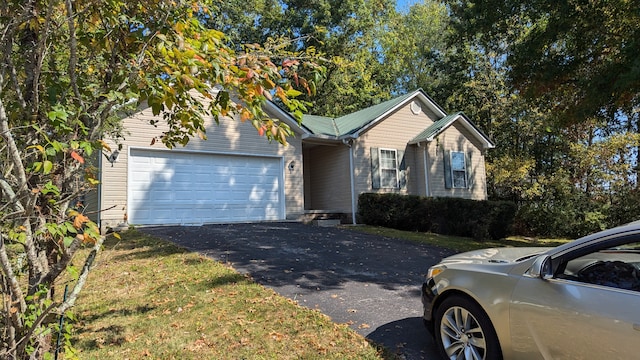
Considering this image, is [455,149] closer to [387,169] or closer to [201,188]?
[387,169]

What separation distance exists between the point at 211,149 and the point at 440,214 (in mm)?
8137

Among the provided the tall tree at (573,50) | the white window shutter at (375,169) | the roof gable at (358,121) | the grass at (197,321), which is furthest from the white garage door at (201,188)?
the tall tree at (573,50)

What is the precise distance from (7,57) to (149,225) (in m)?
10.4

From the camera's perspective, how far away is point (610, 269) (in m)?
3.16

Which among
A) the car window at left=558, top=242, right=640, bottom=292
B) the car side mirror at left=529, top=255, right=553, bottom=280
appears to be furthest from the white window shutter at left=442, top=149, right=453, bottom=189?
the car side mirror at left=529, top=255, right=553, bottom=280

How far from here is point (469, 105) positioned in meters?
24.6

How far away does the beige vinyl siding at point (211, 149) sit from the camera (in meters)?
12.1

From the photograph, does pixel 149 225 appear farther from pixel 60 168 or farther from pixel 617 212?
pixel 617 212

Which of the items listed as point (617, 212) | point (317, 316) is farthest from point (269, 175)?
point (617, 212)

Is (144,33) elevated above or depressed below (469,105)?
below

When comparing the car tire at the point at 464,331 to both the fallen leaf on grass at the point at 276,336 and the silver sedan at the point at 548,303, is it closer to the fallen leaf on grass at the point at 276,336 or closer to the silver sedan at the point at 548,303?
the silver sedan at the point at 548,303

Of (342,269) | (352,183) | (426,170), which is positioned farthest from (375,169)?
(342,269)

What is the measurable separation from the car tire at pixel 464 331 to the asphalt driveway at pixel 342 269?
38cm

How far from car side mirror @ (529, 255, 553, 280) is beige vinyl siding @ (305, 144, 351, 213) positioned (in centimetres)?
1306
